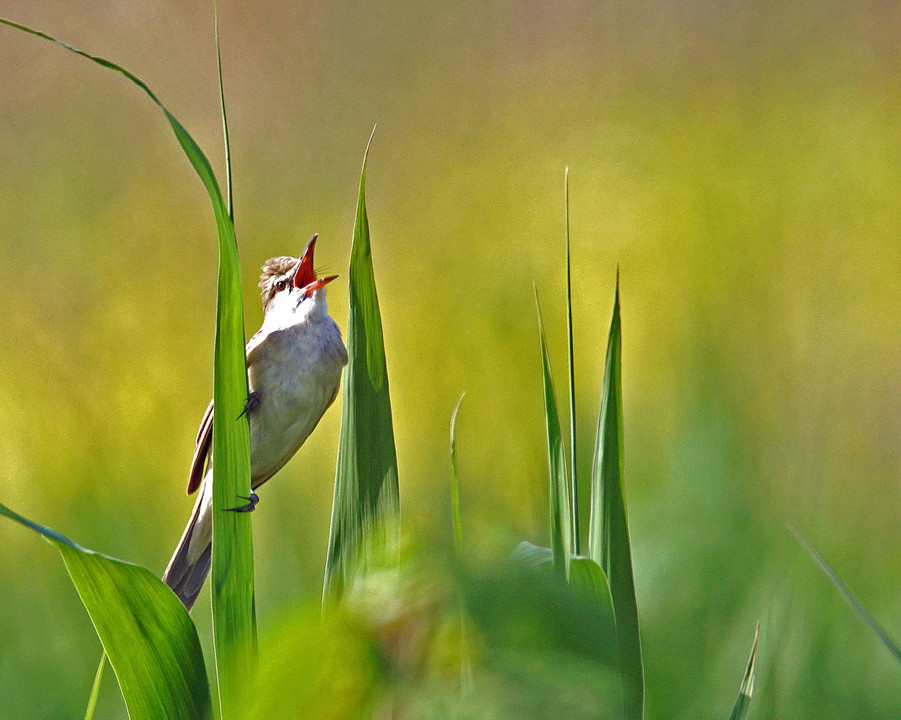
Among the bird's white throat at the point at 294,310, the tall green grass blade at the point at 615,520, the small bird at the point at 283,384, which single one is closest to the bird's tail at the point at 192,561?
the small bird at the point at 283,384

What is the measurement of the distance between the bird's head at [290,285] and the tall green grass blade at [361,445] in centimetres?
24

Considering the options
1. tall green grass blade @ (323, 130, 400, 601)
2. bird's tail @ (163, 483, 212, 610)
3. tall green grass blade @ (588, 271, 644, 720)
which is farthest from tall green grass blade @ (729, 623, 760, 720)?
bird's tail @ (163, 483, 212, 610)

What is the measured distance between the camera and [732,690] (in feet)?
1.78

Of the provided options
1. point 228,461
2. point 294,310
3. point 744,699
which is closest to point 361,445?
point 228,461

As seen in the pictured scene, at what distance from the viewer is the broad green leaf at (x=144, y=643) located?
1.14 feet

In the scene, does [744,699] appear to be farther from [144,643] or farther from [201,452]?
[201,452]

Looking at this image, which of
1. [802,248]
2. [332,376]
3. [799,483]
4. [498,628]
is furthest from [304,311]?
[802,248]

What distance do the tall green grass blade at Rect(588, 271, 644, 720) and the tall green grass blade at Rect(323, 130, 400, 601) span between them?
0.10 m

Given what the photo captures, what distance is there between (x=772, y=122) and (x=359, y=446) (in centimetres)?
128

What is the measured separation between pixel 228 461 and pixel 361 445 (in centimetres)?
7

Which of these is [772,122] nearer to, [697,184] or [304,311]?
[697,184]

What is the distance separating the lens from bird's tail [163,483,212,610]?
584 mm

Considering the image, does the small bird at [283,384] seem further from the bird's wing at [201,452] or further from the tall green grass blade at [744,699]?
the tall green grass blade at [744,699]

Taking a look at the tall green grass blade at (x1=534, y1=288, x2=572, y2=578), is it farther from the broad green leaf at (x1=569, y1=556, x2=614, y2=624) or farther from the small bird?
the small bird
